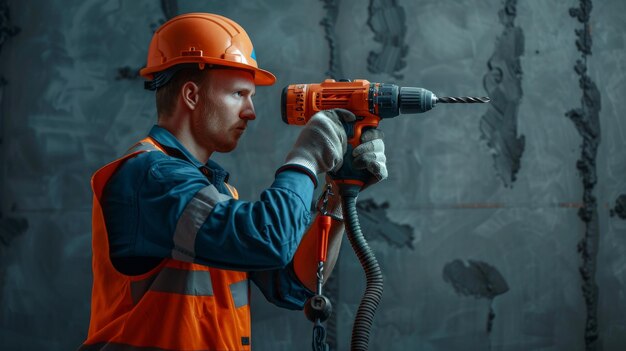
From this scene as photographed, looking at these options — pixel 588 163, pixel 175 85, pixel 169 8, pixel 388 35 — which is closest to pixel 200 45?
pixel 175 85

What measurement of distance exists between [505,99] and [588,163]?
1.79 ft

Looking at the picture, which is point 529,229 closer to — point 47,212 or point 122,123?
point 122,123

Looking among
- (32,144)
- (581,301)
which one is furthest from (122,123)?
(581,301)

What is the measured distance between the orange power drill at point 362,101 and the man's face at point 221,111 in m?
0.20

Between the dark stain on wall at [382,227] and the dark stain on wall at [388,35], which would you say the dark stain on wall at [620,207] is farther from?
the dark stain on wall at [388,35]

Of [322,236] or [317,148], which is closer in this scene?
[317,148]

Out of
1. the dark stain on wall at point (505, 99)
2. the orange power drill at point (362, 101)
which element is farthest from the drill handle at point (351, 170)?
the dark stain on wall at point (505, 99)

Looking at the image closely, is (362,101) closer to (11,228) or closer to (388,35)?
(388,35)

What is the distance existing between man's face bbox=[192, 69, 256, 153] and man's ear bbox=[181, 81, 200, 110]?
1cm

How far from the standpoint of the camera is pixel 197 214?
1.49 meters

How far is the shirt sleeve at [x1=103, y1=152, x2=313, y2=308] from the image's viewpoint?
1.48m

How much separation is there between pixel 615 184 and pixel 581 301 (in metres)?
0.61

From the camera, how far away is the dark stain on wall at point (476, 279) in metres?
3.12

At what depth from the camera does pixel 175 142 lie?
5.77ft
